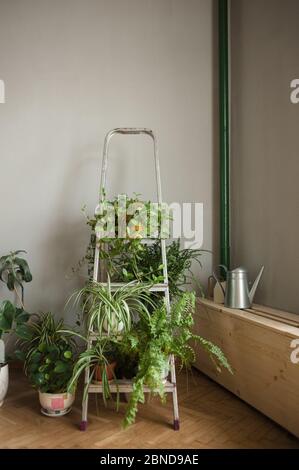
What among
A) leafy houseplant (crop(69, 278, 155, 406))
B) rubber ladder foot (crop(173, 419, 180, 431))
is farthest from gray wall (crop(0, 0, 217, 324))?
rubber ladder foot (crop(173, 419, 180, 431))

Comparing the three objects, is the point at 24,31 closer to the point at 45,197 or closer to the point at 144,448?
the point at 45,197

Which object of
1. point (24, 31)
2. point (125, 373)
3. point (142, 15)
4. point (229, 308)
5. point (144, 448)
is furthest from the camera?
point (142, 15)

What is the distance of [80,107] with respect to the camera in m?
2.69

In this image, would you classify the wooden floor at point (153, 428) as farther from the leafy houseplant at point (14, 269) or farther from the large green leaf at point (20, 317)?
the leafy houseplant at point (14, 269)

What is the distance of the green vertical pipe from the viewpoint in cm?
286

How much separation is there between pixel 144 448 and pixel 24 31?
2.57 m

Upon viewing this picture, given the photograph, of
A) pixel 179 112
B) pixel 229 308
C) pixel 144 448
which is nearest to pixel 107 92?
pixel 179 112

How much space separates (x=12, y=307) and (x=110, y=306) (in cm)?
61

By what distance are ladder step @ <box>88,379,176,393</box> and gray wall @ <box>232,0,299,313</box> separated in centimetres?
85

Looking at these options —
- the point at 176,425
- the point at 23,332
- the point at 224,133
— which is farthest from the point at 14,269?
the point at 224,133

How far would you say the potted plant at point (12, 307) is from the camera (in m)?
2.16

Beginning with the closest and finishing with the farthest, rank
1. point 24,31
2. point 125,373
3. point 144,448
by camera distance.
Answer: point 144,448, point 125,373, point 24,31

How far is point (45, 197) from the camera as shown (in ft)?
8.67

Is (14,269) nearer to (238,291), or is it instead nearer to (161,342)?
(161,342)
